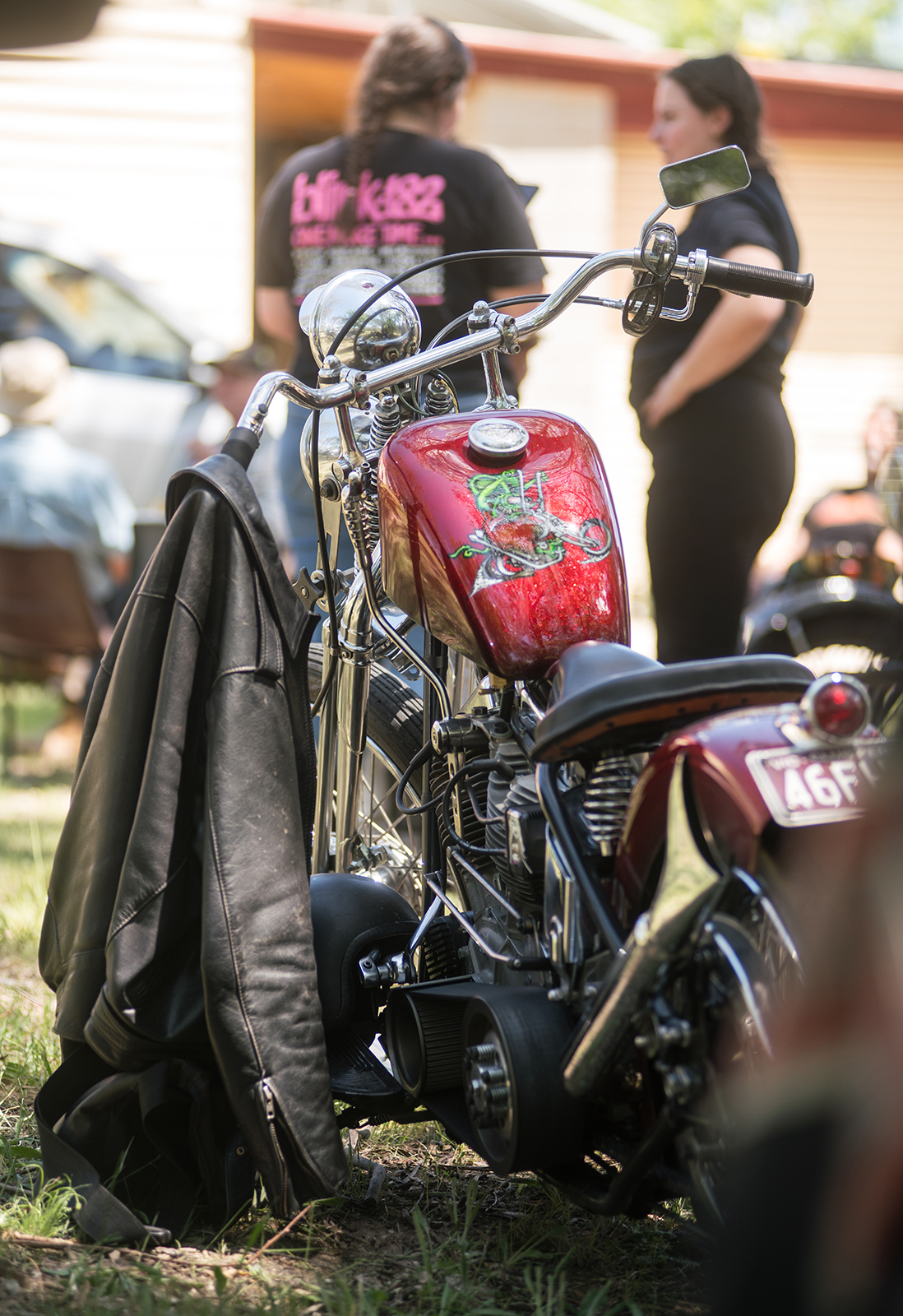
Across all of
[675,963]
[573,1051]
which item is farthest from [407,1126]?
[675,963]

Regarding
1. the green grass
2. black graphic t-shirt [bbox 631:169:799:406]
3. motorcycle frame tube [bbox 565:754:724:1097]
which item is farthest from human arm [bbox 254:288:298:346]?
motorcycle frame tube [bbox 565:754:724:1097]

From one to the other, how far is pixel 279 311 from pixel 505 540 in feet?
7.38

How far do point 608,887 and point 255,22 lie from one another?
935 centimetres

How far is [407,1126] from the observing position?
7.66 feet

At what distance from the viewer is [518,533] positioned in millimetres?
1839

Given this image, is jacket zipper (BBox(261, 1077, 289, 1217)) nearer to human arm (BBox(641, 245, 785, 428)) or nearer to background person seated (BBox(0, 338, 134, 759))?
human arm (BBox(641, 245, 785, 428))

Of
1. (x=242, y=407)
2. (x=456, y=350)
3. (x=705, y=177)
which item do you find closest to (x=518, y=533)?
(x=456, y=350)

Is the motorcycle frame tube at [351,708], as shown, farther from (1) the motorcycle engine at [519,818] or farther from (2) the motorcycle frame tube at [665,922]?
(2) the motorcycle frame tube at [665,922]

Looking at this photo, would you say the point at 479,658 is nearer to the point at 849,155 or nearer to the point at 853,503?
the point at 853,503

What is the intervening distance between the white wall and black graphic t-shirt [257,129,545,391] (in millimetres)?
5711

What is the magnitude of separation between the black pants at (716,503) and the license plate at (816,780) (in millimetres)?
2004

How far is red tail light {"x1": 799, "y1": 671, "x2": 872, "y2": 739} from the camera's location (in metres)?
1.32

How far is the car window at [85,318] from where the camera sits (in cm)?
715

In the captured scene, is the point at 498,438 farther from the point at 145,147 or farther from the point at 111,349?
the point at 145,147
